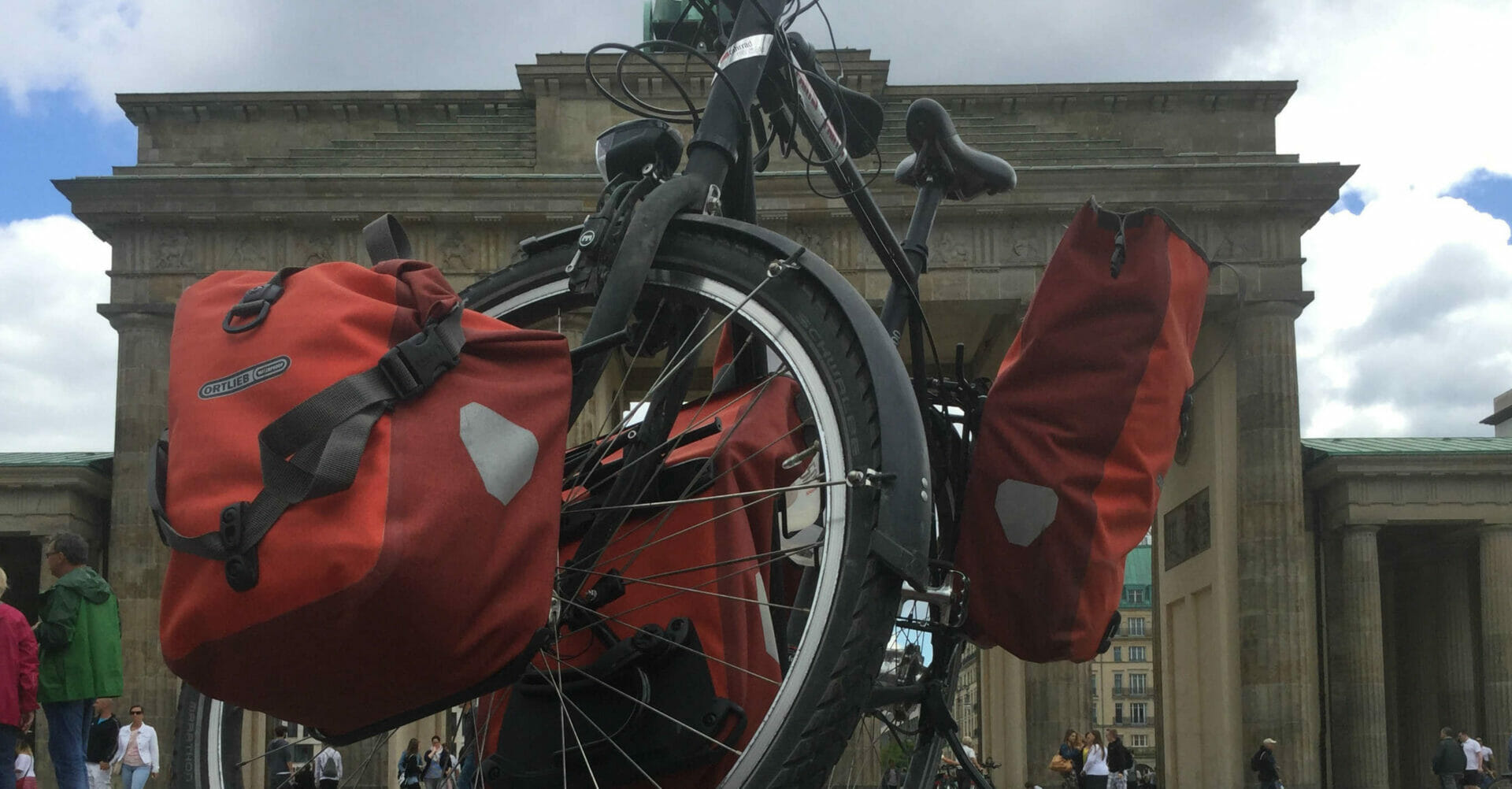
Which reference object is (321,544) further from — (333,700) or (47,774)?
(47,774)

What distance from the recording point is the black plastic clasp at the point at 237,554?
1.89 metres

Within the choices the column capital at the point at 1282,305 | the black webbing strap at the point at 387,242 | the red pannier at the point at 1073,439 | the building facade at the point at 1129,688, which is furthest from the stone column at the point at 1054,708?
the building facade at the point at 1129,688

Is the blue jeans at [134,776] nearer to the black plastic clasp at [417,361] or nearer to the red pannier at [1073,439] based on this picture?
the red pannier at [1073,439]

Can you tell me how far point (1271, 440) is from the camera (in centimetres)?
2980

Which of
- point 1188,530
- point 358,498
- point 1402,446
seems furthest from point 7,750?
point 1402,446

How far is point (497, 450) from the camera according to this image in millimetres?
2008

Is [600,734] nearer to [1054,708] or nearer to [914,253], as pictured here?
[914,253]

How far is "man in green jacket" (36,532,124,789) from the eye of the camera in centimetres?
596

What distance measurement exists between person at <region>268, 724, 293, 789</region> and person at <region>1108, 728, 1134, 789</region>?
68.3 feet

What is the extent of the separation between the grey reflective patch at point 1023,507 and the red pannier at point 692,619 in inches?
18.1

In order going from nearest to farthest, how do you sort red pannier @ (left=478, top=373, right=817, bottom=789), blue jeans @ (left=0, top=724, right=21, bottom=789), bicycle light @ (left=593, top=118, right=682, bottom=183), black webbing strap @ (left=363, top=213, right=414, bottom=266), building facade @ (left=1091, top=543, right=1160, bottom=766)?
red pannier @ (left=478, top=373, right=817, bottom=789) → black webbing strap @ (left=363, top=213, right=414, bottom=266) → bicycle light @ (left=593, top=118, right=682, bottom=183) → blue jeans @ (left=0, top=724, right=21, bottom=789) → building facade @ (left=1091, top=543, right=1160, bottom=766)

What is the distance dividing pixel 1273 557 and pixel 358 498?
96.4 ft

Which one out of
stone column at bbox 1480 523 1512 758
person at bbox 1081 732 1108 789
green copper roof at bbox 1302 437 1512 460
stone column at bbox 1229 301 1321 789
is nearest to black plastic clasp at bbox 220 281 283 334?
person at bbox 1081 732 1108 789

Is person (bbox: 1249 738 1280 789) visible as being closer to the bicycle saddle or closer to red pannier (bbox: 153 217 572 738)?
the bicycle saddle
